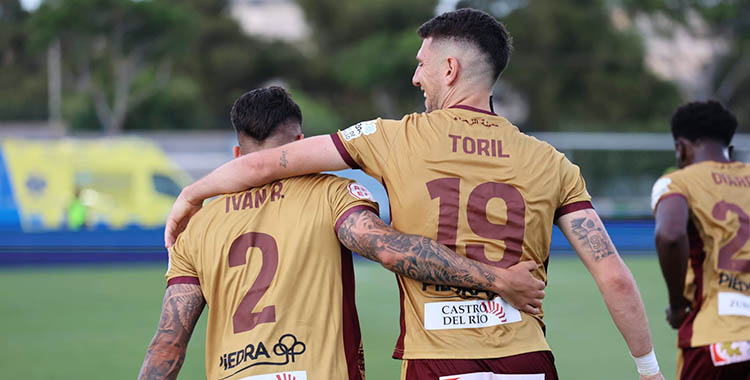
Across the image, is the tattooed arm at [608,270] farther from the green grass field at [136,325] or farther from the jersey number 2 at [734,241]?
the green grass field at [136,325]

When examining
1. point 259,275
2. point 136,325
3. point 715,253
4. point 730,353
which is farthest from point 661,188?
point 136,325

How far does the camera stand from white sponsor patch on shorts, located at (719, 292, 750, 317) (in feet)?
13.0

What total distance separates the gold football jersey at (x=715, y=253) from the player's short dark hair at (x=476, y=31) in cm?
145

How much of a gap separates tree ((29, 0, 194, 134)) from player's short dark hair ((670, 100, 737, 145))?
38590 mm

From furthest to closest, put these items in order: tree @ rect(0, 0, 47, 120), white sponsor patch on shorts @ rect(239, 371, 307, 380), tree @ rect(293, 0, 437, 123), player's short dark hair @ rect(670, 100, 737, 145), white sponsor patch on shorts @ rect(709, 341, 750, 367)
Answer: tree @ rect(293, 0, 437, 123) → tree @ rect(0, 0, 47, 120) → player's short dark hair @ rect(670, 100, 737, 145) → white sponsor patch on shorts @ rect(709, 341, 750, 367) → white sponsor patch on shorts @ rect(239, 371, 307, 380)

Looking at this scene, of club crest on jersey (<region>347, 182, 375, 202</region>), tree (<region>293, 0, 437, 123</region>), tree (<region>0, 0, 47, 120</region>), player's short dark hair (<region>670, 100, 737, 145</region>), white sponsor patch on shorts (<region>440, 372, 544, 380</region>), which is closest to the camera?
white sponsor patch on shorts (<region>440, 372, 544, 380</region>)

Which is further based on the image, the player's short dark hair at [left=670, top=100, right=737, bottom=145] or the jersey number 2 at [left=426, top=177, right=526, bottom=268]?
the player's short dark hair at [left=670, top=100, right=737, bottom=145]

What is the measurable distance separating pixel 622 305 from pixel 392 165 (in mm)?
1001

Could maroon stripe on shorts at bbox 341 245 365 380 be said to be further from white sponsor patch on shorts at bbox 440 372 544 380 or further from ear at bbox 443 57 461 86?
ear at bbox 443 57 461 86

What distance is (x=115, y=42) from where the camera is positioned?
41.7 metres

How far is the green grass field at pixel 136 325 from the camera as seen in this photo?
7.81m

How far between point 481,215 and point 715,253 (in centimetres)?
167

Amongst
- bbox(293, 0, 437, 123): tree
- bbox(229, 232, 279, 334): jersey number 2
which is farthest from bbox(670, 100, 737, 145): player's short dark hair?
bbox(293, 0, 437, 123): tree

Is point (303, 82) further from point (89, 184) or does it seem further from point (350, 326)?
point (350, 326)
